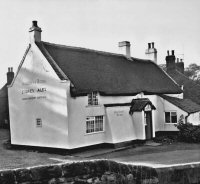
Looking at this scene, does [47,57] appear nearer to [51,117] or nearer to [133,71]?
[51,117]

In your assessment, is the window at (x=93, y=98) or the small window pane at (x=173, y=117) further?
the small window pane at (x=173, y=117)

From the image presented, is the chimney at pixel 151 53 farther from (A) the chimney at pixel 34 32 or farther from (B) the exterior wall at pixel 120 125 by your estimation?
(A) the chimney at pixel 34 32

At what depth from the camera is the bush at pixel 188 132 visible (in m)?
24.8

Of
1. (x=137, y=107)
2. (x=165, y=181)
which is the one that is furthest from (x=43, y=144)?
(x=165, y=181)

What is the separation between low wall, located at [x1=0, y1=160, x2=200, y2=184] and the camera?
590 centimetres

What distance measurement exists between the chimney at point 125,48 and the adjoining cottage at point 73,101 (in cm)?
433

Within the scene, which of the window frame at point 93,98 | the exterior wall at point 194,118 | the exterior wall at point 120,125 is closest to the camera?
the window frame at point 93,98

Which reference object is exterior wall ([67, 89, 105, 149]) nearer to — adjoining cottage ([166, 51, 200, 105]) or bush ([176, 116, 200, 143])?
bush ([176, 116, 200, 143])

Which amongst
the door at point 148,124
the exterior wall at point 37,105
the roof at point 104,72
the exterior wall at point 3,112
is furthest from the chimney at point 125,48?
the exterior wall at point 3,112

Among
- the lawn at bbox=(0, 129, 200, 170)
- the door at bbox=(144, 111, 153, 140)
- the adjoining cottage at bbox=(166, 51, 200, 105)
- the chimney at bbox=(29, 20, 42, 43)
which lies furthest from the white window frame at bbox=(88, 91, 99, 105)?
the adjoining cottage at bbox=(166, 51, 200, 105)

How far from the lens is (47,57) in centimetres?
2086

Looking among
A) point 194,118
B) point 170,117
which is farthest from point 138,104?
point 194,118

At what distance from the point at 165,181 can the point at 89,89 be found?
47.0 ft

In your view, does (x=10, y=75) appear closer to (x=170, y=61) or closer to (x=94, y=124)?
(x=170, y=61)
